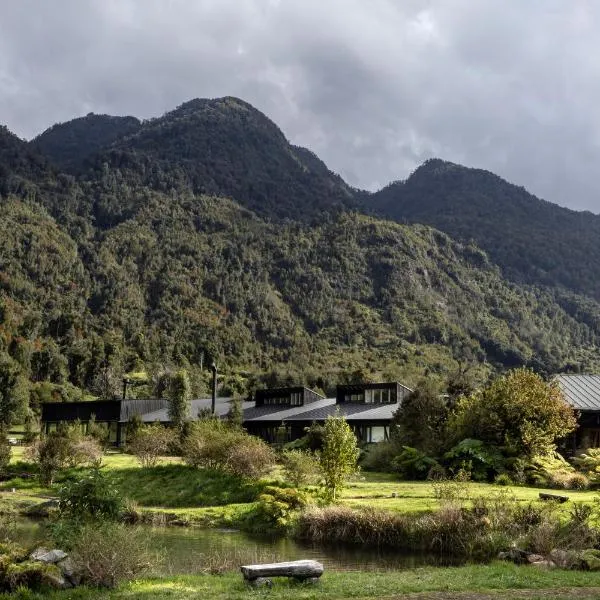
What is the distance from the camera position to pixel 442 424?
42.6 m

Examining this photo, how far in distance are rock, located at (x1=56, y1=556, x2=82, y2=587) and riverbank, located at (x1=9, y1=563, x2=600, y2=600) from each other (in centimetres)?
60

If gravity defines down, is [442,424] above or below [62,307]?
below

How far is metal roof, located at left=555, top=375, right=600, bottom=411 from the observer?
43641 millimetres

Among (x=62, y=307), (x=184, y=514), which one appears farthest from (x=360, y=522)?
(x=62, y=307)

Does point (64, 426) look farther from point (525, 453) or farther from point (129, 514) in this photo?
point (525, 453)

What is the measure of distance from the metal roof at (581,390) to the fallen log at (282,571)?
31.4 metres

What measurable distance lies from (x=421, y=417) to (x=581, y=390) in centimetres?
1080

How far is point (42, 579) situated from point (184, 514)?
18.8 m

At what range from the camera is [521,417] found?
37750 mm

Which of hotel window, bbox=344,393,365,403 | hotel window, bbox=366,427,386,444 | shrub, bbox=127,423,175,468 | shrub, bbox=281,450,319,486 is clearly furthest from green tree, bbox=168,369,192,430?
shrub, bbox=281,450,319,486

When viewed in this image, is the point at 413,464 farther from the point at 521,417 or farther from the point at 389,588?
the point at 389,588

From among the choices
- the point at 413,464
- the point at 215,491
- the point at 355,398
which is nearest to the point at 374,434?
the point at 355,398

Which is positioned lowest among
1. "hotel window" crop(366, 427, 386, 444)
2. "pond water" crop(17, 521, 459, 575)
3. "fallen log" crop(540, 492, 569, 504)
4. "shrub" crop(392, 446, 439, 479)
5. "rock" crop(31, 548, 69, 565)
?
"pond water" crop(17, 521, 459, 575)

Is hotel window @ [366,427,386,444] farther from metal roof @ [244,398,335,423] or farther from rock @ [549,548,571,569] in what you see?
rock @ [549,548,571,569]
